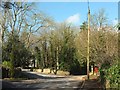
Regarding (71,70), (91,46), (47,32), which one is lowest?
(71,70)

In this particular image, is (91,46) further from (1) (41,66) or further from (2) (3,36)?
(1) (41,66)

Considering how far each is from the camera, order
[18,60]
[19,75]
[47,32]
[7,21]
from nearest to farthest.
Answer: [19,75] → [18,60] → [7,21] → [47,32]

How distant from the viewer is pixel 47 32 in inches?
2379

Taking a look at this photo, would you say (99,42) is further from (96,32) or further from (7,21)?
(7,21)

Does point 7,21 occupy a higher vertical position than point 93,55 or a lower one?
higher

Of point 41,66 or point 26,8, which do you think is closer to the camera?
point 26,8

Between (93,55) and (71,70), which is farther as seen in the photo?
(71,70)

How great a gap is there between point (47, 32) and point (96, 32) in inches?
817

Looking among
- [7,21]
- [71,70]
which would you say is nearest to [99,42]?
A: [71,70]

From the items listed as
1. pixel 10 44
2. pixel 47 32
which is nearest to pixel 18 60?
pixel 10 44

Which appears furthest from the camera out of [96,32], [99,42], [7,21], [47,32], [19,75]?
[47,32]

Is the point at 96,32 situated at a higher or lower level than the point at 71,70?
higher

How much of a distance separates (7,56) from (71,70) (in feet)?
50.0

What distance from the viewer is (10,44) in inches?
1629
